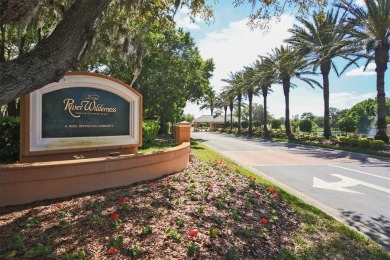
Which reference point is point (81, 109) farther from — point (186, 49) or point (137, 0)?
point (186, 49)

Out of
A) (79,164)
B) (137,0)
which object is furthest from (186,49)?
(79,164)

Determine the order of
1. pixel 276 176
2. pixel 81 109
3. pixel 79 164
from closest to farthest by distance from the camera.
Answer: pixel 79 164 → pixel 81 109 → pixel 276 176

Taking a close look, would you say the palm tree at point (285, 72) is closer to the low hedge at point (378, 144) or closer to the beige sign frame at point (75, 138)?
the low hedge at point (378, 144)

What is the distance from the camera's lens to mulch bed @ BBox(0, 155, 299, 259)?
143 inches

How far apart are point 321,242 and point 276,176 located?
20.9ft

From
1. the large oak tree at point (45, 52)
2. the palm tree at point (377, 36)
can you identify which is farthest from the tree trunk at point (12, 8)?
the palm tree at point (377, 36)

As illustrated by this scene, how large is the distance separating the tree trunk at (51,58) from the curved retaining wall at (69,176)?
92.3 inches

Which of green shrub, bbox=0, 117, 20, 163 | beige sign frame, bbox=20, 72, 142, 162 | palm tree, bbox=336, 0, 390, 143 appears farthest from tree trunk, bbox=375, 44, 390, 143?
green shrub, bbox=0, 117, 20, 163

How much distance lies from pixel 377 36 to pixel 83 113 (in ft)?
72.3

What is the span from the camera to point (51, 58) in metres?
3.56

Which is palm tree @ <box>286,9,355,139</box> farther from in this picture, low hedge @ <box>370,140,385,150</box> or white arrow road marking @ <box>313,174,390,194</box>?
white arrow road marking @ <box>313,174,390,194</box>

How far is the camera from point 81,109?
25.4 ft

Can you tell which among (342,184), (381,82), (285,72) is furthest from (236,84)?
(342,184)

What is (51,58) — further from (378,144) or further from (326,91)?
(326,91)
